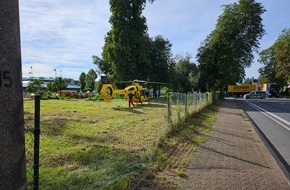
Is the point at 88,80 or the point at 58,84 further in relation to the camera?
the point at 88,80

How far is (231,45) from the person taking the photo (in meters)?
50.4

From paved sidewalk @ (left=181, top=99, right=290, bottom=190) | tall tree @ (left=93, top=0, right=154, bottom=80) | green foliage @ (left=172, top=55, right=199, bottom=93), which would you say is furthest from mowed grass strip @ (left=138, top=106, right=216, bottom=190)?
green foliage @ (left=172, top=55, right=199, bottom=93)

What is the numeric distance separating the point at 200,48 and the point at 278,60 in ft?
96.2

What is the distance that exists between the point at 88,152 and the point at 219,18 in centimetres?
4755

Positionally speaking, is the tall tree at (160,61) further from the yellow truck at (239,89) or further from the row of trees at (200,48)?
the yellow truck at (239,89)

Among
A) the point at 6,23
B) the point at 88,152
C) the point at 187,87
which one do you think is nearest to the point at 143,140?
the point at 88,152

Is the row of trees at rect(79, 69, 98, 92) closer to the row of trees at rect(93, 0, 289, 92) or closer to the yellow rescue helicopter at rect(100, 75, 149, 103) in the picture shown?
the row of trees at rect(93, 0, 289, 92)

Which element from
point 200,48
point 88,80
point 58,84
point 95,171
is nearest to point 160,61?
point 200,48

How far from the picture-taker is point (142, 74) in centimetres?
4853

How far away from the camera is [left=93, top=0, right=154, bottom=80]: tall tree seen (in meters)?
46.4

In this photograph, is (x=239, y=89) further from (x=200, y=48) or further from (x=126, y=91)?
(x=126, y=91)

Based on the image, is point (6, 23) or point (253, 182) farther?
point (253, 182)

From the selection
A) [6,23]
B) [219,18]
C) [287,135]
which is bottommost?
[287,135]

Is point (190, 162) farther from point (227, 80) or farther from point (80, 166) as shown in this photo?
point (227, 80)
